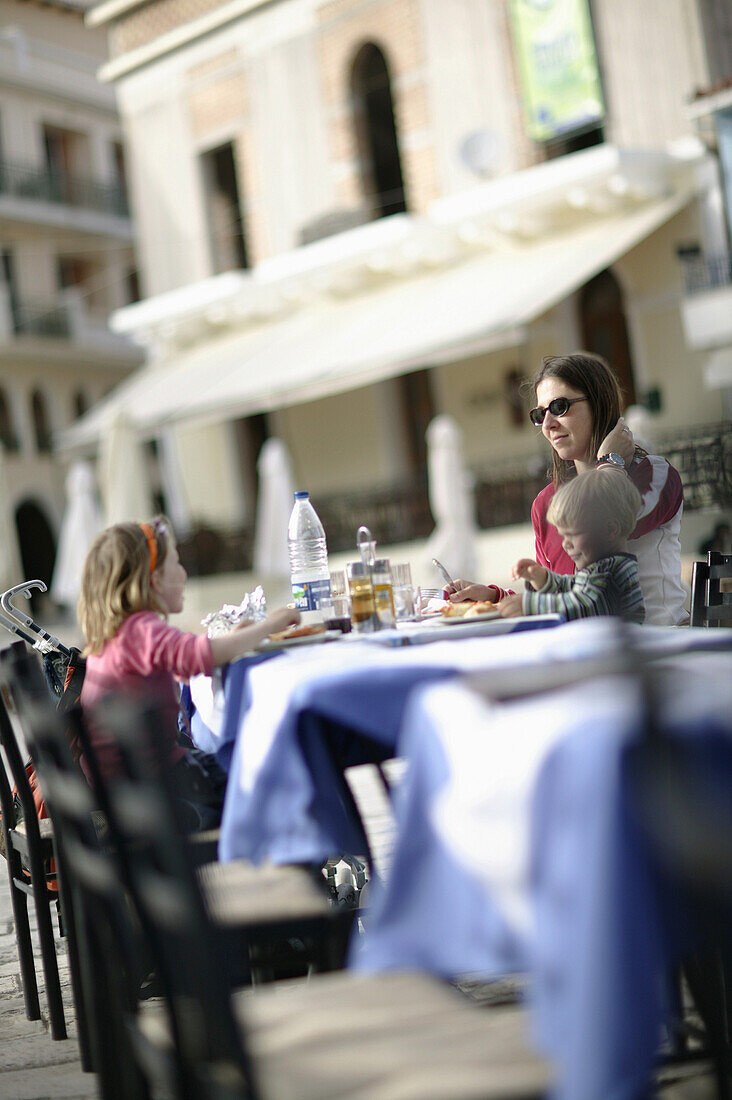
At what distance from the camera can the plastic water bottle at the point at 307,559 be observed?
4254mm

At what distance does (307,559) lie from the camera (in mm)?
4488

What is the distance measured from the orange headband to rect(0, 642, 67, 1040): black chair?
41cm

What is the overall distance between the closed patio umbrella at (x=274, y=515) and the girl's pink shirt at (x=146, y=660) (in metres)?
12.3

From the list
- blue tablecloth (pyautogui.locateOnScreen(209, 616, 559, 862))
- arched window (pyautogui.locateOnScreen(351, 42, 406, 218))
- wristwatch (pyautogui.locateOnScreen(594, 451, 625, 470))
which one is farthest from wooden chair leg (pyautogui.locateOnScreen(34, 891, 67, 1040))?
arched window (pyautogui.locateOnScreen(351, 42, 406, 218))

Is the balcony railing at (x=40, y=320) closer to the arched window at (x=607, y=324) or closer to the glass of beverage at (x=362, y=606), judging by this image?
the arched window at (x=607, y=324)

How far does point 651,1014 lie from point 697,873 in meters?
0.21

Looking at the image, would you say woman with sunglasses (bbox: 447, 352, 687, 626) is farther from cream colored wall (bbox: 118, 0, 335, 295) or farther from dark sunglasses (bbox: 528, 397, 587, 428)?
cream colored wall (bbox: 118, 0, 335, 295)

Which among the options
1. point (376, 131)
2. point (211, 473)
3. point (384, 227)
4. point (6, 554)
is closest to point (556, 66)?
point (384, 227)

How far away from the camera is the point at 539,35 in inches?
663

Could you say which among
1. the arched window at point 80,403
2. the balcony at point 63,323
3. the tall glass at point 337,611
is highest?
the balcony at point 63,323

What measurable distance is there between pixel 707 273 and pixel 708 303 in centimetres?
91

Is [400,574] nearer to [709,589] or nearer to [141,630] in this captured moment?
[141,630]

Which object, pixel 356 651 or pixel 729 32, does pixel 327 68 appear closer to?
pixel 729 32

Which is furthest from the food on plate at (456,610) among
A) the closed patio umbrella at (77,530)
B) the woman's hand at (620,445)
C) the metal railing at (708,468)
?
the closed patio umbrella at (77,530)
